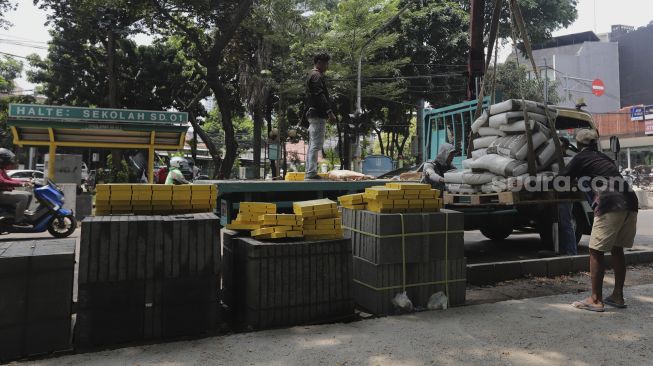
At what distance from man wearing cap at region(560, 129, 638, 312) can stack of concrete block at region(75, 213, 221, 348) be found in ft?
12.4

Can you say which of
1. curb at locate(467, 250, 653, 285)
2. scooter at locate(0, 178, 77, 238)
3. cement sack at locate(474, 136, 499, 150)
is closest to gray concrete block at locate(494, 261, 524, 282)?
curb at locate(467, 250, 653, 285)

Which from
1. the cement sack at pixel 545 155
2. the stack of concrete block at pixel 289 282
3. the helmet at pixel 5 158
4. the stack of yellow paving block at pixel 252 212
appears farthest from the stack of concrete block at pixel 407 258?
the helmet at pixel 5 158

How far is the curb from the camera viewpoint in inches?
229

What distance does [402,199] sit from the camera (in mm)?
4520

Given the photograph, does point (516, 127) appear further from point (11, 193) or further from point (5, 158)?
point (11, 193)

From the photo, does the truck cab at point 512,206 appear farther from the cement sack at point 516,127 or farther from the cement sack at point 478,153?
the cement sack at point 516,127

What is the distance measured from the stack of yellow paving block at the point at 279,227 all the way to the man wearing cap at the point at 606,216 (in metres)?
3.00

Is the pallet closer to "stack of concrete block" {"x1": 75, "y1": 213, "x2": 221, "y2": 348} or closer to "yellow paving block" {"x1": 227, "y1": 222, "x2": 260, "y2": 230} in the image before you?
"yellow paving block" {"x1": 227, "y1": 222, "x2": 260, "y2": 230}

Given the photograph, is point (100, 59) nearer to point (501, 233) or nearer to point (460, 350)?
point (501, 233)

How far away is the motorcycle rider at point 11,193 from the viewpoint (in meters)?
7.79

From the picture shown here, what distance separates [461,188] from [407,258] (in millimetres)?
2435

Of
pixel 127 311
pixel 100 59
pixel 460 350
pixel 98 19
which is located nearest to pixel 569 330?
pixel 460 350

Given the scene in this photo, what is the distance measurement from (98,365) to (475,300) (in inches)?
153

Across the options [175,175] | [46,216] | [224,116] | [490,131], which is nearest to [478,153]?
[490,131]
